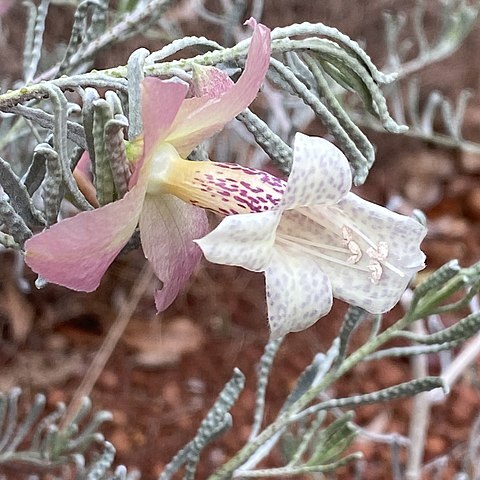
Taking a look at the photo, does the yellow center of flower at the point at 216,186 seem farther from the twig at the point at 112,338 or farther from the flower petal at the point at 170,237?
the twig at the point at 112,338

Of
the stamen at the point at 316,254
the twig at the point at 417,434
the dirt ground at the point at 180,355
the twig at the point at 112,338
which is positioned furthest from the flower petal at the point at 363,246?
the twig at the point at 112,338

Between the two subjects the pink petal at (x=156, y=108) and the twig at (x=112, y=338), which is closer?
the pink petal at (x=156, y=108)

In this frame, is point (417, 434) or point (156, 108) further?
point (417, 434)

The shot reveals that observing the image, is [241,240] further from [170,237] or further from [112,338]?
[112,338]

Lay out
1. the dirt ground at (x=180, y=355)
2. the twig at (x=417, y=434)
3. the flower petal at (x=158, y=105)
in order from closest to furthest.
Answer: the flower petal at (x=158, y=105)
the twig at (x=417, y=434)
the dirt ground at (x=180, y=355)

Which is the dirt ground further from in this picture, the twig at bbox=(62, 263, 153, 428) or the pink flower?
the pink flower

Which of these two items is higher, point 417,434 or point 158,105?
point 158,105

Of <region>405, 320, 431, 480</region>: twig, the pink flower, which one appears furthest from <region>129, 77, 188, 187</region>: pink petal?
<region>405, 320, 431, 480</region>: twig

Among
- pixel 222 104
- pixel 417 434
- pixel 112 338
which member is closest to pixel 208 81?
pixel 222 104
